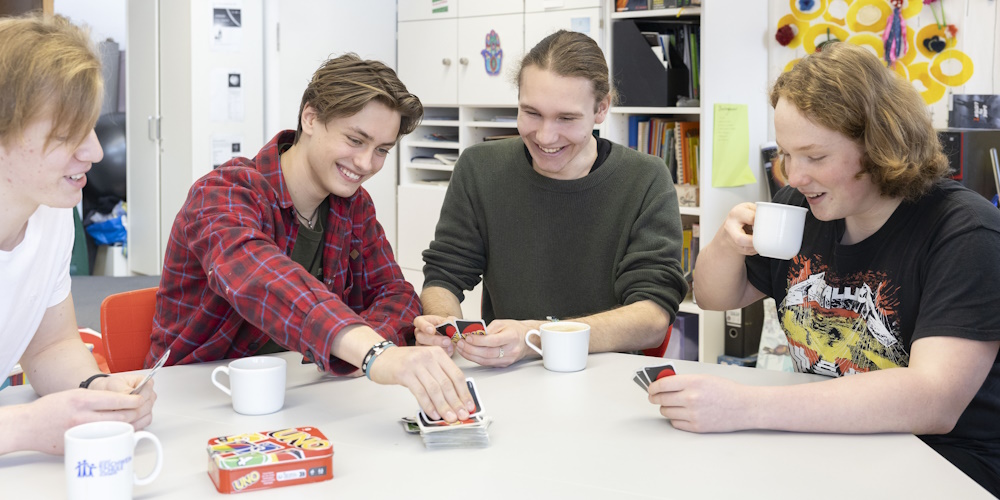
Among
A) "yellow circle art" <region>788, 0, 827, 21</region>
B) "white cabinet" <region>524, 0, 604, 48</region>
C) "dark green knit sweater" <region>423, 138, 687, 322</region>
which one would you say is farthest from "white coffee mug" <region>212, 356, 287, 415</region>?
"yellow circle art" <region>788, 0, 827, 21</region>

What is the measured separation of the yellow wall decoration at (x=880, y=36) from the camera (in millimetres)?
3133

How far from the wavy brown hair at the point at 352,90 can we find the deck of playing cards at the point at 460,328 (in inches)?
17.1

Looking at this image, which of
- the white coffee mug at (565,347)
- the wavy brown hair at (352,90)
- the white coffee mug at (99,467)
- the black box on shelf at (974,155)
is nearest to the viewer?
the white coffee mug at (99,467)

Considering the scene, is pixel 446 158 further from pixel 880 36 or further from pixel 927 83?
pixel 927 83

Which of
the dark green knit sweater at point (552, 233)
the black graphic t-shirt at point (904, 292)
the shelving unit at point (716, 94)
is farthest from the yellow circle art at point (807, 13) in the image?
the black graphic t-shirt at point (904, 292)

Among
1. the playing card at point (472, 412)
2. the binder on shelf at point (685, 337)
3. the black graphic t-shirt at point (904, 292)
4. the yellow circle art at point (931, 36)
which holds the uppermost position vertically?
the yellow circle art at point (931, 36)

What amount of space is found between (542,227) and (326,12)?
2832 millimetres

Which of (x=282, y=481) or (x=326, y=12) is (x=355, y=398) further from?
(x=326, y=12)

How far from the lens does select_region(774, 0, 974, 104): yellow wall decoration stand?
313 centimetres

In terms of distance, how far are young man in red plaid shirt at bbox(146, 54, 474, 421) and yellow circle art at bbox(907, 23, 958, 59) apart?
6.94 ft

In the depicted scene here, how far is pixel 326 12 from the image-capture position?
15.0ft

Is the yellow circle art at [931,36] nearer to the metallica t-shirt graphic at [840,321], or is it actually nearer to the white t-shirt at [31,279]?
the metallica t-shirt graphic at [840,321]

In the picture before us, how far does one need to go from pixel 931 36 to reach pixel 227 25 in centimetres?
317

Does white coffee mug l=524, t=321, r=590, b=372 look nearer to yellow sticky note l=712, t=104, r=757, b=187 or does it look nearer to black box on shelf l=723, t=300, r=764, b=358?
yellow sticky note l=712, t=104, r=757, b=187
